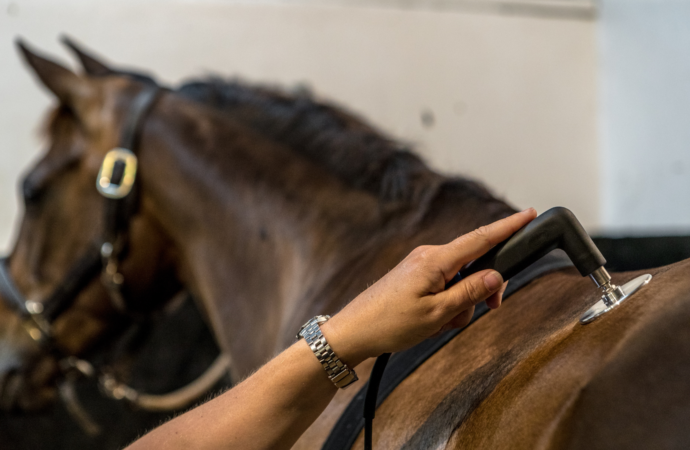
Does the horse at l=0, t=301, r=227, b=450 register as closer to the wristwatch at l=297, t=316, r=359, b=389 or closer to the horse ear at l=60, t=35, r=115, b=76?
the horse ear at l=60, t=35, r=115, b=76

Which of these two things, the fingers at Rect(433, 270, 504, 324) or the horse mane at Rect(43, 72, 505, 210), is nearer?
the fingers at Rect(433, 270, 504, 324)

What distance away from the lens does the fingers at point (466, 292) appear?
1.03 ft

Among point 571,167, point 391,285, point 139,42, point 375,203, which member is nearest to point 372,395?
point 391,285

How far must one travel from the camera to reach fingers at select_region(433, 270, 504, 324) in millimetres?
315

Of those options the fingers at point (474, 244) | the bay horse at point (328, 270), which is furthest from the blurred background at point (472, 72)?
the fingers at point (474, 244)

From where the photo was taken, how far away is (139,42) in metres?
1.24

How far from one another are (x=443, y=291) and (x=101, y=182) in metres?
0.62

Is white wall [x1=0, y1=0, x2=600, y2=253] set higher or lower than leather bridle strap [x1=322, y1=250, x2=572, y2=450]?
higher

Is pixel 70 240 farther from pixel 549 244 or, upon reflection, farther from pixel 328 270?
pixel 549 244

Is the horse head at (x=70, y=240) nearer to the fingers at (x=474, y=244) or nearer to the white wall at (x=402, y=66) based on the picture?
the white wall at (x=402, y=66)

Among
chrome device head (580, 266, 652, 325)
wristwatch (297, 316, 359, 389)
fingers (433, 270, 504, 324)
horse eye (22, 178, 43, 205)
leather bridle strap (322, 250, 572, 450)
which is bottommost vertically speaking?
leather bridle strap (322, 250, 572, 450)

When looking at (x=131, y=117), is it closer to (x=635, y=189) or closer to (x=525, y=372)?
(x=525, y=372)

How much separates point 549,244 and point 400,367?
189 mm

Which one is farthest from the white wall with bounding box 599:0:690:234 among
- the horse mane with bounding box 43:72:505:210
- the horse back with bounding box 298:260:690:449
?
the horse back with bounding box 298:260:690:449
